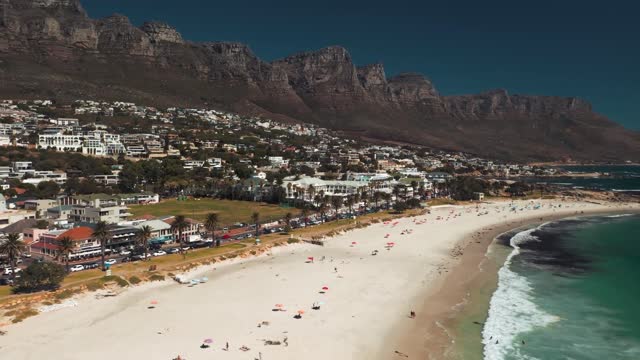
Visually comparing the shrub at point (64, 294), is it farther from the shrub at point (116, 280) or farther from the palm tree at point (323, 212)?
the palm tree at point (323, 212)

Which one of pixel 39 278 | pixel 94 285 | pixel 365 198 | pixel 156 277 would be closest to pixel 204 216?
pixel 156 277

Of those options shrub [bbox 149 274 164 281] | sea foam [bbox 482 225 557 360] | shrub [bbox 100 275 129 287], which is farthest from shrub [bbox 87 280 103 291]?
sea foam [bbox 482 225 557 360]

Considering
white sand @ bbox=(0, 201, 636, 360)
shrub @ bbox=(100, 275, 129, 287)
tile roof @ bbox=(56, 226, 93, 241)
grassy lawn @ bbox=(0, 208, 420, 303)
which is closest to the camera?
white sand @ bbox=(0, 201, 636, 360)

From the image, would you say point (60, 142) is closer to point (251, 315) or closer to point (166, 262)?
point (166, 262)

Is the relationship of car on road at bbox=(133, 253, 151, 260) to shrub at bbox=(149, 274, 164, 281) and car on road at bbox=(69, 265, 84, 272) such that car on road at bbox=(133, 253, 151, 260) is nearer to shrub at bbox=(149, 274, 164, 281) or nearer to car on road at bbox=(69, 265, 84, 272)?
car on road at bbox=(69, 265, 84, 272)

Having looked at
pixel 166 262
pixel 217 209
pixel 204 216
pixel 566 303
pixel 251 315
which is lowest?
pixel 251 315

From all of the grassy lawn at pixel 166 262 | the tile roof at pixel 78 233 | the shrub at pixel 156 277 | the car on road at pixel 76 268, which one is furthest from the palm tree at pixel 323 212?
the car on road at pixel 76 268

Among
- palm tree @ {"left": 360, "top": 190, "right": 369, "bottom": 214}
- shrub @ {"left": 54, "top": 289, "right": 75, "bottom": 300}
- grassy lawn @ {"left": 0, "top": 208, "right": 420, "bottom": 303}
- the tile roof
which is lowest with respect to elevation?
shrub @ {"left": 54, "top": 289, "right": 75, "bottom": 300}
